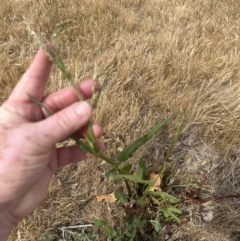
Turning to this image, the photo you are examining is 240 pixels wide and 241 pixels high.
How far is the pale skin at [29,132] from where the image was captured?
104 cm

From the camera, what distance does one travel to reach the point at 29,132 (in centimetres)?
107

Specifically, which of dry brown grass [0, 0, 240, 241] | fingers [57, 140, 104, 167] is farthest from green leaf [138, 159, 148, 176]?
fingers [57, 140, 104, 167]

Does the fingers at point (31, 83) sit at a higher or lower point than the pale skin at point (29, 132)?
higher

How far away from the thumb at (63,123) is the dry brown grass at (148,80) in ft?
2.26

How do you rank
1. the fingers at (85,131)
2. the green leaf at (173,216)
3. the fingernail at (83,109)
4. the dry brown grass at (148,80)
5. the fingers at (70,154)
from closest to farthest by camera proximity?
the fingernail at (83,109), the fingers at (85,131), the fingers at (70,154), the green leaf at (173,216), the dry brown grass at (148,80)

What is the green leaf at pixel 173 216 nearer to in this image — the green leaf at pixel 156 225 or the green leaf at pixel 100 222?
the green leaf at pixel 156 225

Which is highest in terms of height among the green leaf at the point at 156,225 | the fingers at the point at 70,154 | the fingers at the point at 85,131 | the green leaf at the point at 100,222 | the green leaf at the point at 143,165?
the fingers at the point at 85,131

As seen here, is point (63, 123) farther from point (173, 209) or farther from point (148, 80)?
point (148, 80)

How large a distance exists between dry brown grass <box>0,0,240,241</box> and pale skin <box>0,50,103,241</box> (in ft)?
1.15

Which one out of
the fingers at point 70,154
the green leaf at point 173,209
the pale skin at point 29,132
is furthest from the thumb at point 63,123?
the green leaf at point 173,209

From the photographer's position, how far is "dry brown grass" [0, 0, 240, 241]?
5.52ft

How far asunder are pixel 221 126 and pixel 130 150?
0.71 metres

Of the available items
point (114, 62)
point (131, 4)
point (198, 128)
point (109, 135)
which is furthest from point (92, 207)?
point (131, 4)

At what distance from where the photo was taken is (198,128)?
188 centimetres
